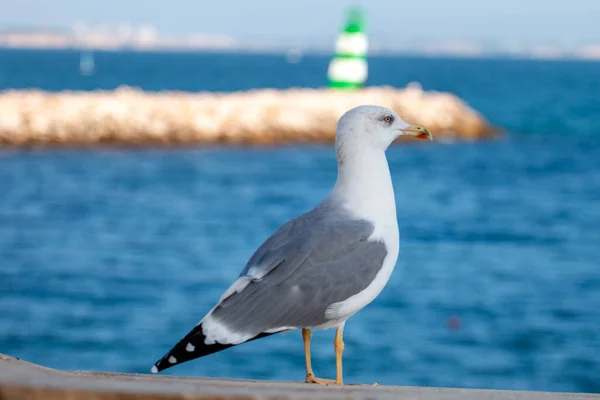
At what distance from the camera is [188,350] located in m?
3.04

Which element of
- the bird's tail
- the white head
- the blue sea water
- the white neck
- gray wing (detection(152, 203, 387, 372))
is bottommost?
the bird's tail

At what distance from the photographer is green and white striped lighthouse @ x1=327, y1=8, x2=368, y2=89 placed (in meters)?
39.5

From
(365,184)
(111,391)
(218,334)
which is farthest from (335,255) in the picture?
(111,391)

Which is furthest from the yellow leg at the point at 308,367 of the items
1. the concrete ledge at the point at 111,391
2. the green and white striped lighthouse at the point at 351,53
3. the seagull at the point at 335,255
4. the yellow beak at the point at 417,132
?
the green and white striped lighthouse at the point at 351,53

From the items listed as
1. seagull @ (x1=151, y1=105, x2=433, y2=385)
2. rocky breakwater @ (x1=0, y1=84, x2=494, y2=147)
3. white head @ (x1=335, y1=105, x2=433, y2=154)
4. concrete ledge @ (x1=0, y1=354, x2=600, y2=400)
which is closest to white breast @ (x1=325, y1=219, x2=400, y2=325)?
seagull @ (x1=151, y1=105, x2=433, y2=385)

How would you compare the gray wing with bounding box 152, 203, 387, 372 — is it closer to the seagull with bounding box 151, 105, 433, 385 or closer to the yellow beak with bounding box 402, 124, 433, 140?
the seagull with bounding box 151, 105, 433, 385

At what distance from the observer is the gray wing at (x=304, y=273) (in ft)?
10.6

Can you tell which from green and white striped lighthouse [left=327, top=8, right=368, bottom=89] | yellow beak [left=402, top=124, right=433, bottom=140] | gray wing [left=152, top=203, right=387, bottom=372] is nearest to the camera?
gray wing [left=152, top=203, right=387, bottom=372]

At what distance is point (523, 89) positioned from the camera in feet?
298

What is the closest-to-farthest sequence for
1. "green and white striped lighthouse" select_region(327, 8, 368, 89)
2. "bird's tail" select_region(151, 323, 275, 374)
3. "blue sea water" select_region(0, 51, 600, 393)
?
"bird's tail" select_region(151, 323, 275, 374) < "blue sea water" select_region(0, 51, 600, 393) < "green and white striped lighthouse" select_region(327, 8, 368, 89)

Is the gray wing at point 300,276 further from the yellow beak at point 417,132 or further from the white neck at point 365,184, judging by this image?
the yellow beak at point 417,132

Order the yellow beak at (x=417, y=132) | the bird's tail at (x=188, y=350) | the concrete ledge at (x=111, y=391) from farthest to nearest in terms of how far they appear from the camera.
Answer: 1. the yellow beak at (x=417, y=132)
2. the bird's tail at (x=188, y=350)
3. the concrete ledge at (x=111, y=391)

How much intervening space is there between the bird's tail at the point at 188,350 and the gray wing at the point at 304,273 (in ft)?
0.33

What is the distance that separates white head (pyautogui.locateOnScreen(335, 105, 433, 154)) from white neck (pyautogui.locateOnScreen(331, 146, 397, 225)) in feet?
0.09
